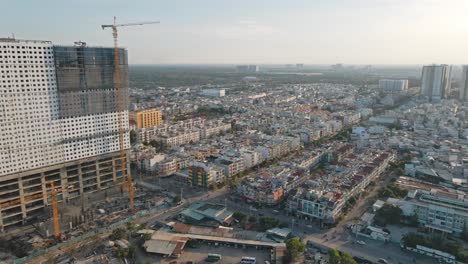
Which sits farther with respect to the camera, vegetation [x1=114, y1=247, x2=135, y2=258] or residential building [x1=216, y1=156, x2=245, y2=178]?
residential building [x1=216, y1=156, x2=245, y2=178]

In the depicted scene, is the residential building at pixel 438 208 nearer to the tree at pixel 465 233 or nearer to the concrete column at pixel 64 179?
the tree at pixel 465 233

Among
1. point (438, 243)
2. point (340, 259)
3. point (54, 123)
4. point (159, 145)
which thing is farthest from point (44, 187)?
point (438, 243)

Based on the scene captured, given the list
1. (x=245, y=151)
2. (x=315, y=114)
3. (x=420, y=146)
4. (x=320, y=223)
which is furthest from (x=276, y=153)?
(x=315, y=114)

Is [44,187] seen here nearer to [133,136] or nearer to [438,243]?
[133,136]

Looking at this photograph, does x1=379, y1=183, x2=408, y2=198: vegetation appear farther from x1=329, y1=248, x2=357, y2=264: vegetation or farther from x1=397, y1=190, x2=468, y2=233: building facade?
x1=329, y1=248, x2=357, y2=264: vegetation

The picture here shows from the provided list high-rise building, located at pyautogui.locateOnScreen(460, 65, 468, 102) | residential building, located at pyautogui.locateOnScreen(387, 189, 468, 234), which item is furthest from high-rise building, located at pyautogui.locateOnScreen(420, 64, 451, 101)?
residential building, located at pyautogui.locateOnScreen(387, 189, 468, 234)

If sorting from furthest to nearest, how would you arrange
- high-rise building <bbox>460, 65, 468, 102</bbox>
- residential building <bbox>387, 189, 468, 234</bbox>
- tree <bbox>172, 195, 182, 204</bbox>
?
1. high-rise building <bbox>460, 65, 468, 102</bbox>
2. tree <bbox>172, 195, 182, 204</bbox>
3. residential building <bbox>387, 189, 468, 234</bbox>

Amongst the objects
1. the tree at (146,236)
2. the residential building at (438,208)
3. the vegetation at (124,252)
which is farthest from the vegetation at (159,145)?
the residential building at (438,208)

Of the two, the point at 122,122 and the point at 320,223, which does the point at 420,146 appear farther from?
the point at 122,122
